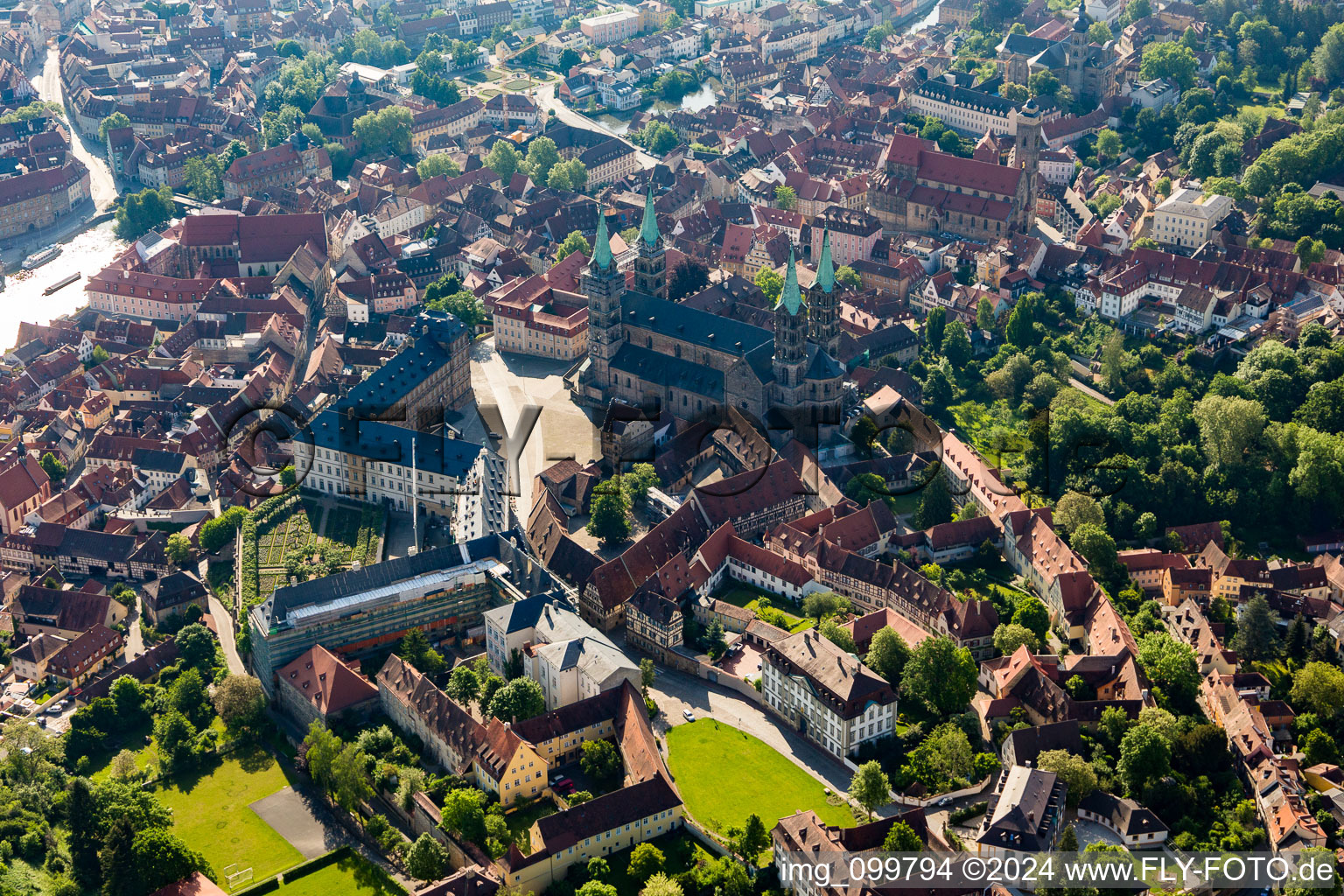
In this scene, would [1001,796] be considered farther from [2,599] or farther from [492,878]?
[2,599]

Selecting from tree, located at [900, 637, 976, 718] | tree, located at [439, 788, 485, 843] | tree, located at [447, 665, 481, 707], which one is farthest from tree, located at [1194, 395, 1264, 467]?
tree, located at [439, 788, 485, 843]

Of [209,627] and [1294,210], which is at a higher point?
[1294,210]

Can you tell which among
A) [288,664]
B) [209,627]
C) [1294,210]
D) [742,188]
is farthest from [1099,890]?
[742,188]

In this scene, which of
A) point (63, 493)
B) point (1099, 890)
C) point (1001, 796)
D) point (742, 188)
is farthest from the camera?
point (742, 188)

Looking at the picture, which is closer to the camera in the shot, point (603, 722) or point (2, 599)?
point (603, 722)

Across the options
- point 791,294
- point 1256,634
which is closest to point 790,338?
point 791,294

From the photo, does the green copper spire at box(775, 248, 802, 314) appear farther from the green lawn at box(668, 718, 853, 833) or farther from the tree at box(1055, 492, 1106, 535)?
the green lawn at box(668, 718, 853, 833)
